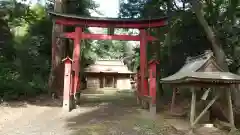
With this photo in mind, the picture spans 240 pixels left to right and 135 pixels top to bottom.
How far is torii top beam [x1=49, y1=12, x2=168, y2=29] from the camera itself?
12315 mm

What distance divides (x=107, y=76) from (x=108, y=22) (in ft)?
53.9

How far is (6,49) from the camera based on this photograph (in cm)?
1677

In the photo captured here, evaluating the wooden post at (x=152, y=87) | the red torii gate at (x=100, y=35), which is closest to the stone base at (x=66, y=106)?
the red torii gate at (x=100, y=35)

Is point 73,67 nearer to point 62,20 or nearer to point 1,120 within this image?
point 62,20

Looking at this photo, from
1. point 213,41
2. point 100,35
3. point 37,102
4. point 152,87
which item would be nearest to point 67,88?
point 37,102

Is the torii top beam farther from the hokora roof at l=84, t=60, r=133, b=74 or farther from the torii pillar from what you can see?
the hokora roof at l=84, t=60, r=133, b=74

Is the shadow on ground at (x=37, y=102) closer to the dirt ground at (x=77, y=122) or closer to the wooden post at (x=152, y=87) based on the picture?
the dirt ground at (x=77, y=122)

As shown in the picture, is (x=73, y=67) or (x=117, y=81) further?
(x=117, y=81)

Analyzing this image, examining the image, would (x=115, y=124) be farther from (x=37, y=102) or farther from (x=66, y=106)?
(x=37, y=102)

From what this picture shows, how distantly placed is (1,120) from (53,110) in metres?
2.35

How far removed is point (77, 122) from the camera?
340 inches

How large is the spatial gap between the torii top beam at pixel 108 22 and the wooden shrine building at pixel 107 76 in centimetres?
1469

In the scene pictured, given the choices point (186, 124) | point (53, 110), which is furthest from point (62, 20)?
point (186, 124)

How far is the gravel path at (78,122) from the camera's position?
758 centimetres
